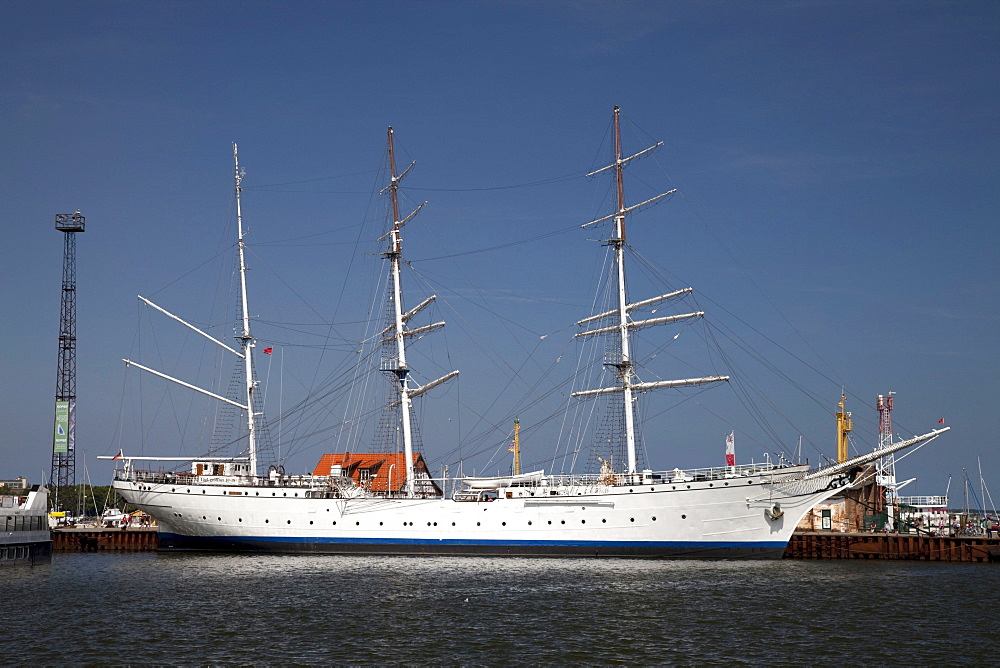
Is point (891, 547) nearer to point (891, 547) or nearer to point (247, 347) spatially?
point (891, 547)

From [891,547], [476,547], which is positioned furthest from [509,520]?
[891,547]

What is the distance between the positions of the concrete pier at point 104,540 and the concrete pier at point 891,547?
1745 inches

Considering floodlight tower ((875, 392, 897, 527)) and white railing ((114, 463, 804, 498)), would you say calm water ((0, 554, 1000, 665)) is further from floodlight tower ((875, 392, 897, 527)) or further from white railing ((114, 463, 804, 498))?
floodlight tower ((875, 392, 897, 527))

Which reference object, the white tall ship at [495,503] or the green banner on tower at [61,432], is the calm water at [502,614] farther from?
the green banner on tower at [61,432]

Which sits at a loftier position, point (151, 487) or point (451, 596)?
point (151, 487)

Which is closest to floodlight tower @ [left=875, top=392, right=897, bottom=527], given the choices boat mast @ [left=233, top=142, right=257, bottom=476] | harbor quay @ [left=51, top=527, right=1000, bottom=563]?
harbor quay @ [left=51, top=527, right=1000, bottom=563]

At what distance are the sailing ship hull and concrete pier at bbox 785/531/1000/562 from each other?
747cm

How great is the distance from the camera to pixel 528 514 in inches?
2131

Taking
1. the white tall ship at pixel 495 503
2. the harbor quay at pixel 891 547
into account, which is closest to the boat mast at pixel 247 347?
the white tall ship at pixel 495 503

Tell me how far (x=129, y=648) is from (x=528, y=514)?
29244 mm

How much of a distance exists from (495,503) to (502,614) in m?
21.2

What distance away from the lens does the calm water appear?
2723 centimetres

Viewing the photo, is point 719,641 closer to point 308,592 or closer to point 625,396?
point 308,592

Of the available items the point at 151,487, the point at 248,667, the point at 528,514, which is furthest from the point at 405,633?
the point at 151,487
